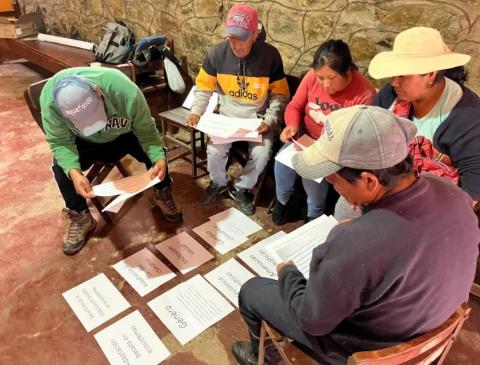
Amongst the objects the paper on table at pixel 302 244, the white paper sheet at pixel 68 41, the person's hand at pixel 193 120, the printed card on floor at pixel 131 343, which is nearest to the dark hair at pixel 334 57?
the paper on table at pixel 302 244

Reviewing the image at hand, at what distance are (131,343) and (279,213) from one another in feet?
3.58

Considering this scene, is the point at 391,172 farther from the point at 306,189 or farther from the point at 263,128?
the point at 263,128

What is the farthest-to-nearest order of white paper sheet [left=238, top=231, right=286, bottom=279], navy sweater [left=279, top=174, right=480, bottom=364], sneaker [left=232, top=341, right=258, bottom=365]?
white paper sheet [left=238, top=231, right=286, bottom=279] → sneaker [left=232, top=341, right=258, bottom=365] → navy sweater [left=279, top=174, right=480, bottom=364]

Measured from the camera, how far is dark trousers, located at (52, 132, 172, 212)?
203cm

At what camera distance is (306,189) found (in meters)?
2.10

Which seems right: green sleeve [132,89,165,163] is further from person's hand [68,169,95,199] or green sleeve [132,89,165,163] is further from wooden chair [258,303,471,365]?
wooden chair [258,303,471,365]

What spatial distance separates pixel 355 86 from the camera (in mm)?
1929

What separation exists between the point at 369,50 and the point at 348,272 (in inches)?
69.7

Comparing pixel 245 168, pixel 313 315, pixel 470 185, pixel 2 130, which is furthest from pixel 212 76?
pixel 2 130

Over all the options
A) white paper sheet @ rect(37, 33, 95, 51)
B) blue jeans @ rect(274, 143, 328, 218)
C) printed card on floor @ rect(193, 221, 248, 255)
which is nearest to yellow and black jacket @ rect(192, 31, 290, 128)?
blue jeans @ rect(274, 143, 328, 218)

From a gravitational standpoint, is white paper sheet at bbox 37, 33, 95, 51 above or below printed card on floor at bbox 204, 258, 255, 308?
above

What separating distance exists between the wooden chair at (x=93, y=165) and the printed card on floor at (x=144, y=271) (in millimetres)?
402

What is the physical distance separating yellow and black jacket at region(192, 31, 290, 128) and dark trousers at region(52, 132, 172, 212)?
18.8 inches

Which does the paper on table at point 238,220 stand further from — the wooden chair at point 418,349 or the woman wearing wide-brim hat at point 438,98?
the wooden chair at point 418,349
